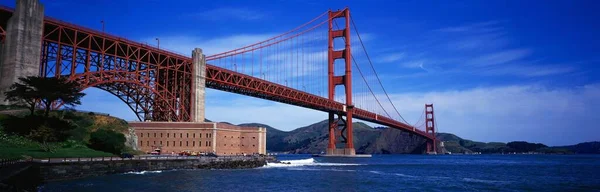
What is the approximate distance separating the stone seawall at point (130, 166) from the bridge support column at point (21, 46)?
15.7 meters

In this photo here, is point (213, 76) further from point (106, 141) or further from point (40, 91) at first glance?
point (40, 91)

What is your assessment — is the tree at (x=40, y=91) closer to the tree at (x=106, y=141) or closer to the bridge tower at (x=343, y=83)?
the tree at (x=106, y=141)

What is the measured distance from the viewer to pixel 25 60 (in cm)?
5000

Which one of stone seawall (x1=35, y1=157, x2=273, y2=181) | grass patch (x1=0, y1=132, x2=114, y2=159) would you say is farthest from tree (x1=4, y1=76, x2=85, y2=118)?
stone seawall (x1=35, y1=157, x2=273, y2=181)

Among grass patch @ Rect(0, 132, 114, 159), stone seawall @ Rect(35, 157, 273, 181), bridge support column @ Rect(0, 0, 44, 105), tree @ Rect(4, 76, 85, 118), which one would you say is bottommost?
stone seawall @ Rect(35, 157, 273, 181)

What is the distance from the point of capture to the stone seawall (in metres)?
35.2

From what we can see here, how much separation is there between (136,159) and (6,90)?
614 inches

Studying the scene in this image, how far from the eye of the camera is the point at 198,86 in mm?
73312

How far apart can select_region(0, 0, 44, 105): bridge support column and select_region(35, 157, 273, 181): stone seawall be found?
15.7 meters

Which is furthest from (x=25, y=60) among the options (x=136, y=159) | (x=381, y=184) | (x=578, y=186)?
(x=578, y=186)

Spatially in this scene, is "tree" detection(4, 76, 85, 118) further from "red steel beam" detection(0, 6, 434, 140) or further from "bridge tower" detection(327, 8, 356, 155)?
"bridge tower" detection(327, 8, 356, 155)

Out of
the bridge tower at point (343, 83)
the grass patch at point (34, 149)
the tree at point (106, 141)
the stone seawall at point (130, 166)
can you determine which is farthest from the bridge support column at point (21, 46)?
the bridge tower at point (343, 83)

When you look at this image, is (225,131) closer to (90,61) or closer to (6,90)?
(90,61)

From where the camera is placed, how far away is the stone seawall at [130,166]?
35188 mm
